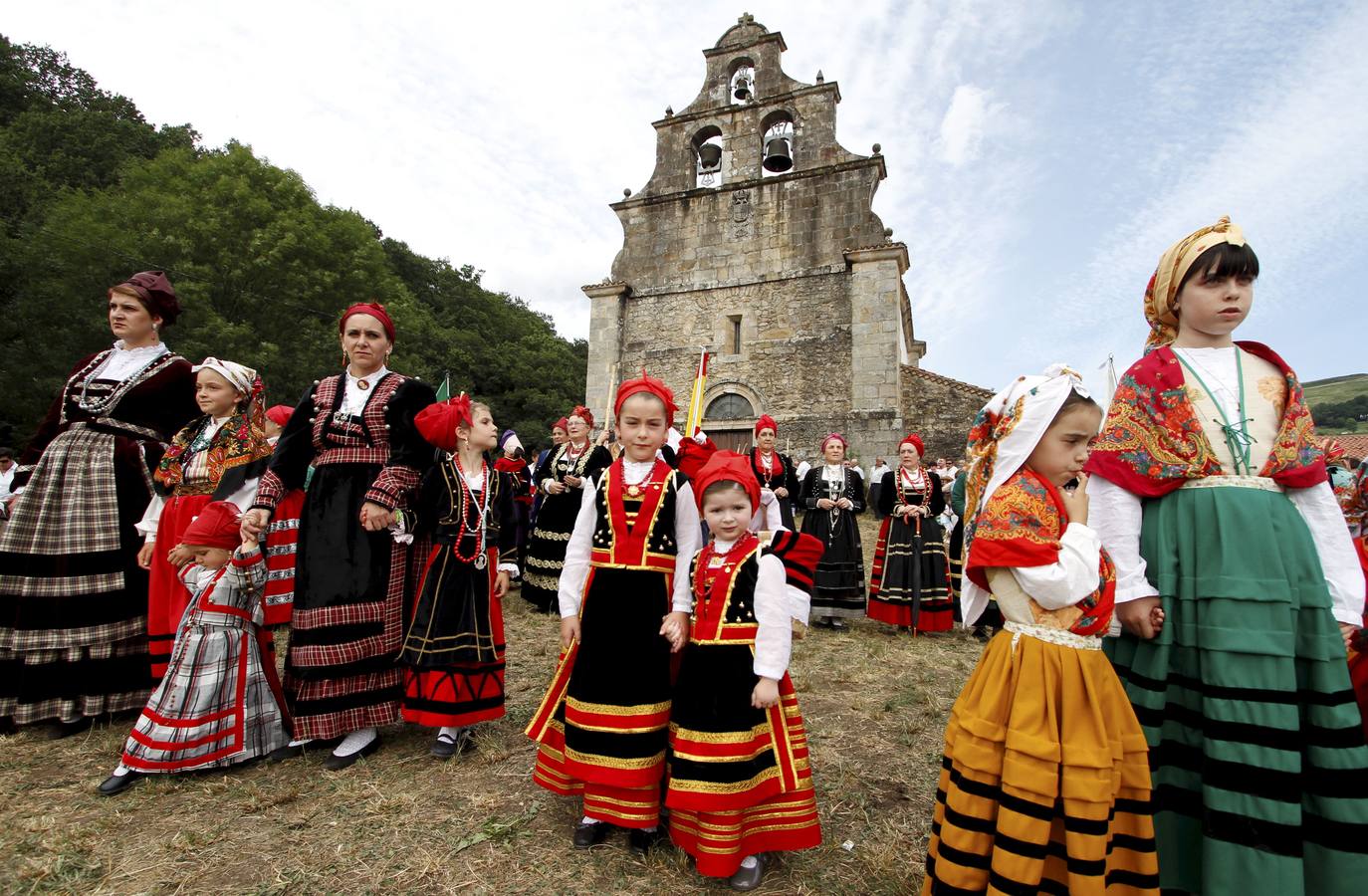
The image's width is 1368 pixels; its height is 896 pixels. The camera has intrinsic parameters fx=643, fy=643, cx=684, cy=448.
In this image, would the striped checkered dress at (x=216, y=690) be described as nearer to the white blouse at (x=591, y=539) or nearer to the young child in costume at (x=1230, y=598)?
the white blouse at (x=591, y=539)

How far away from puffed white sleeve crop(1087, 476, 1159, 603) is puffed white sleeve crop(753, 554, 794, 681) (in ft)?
3.58

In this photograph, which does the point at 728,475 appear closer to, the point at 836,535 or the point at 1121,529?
the point at 1121,529

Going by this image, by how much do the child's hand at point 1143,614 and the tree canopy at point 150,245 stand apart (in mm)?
18282

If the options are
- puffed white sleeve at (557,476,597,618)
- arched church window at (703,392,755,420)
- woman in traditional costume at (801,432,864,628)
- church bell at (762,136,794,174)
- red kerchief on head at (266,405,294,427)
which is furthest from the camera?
church bell at (762,136,794,174)

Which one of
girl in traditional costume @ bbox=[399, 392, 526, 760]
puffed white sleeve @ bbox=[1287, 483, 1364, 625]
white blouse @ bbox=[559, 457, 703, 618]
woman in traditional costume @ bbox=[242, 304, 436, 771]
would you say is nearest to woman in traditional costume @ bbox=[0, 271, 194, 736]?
woman in traditional costume @ bbox=[242, 304, 436, 771]

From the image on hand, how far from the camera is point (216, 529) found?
10.4ft

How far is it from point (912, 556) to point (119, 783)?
6.30 meters

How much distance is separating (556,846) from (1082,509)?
2329 mm

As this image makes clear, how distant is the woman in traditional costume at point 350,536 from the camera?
10.5ft

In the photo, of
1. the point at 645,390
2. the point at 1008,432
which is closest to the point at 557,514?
the point at 645,390

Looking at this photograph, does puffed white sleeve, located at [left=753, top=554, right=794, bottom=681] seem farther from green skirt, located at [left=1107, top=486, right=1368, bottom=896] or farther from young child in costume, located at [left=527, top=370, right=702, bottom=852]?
green skirt, located at [left=1107, top=486, right=1368, bottom=896]

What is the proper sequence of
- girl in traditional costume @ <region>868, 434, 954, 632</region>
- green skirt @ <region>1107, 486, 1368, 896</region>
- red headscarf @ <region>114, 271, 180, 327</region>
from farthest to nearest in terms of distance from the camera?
girl in traditional costume @ <region>868, 434, 954, 632</region>, red headscarf @ <region>114, 271, 180, 327</region>, green skirt @ <region>1107, 486, 1368, 896</region>

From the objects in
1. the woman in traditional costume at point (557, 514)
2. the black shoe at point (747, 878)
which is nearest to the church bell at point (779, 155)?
the woman in traditional costume at point (557, 514)

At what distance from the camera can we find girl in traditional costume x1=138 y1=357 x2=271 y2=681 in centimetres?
367
